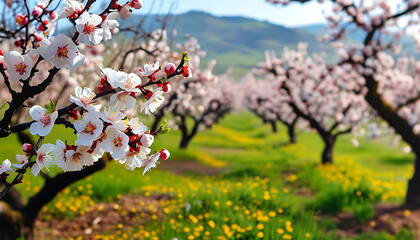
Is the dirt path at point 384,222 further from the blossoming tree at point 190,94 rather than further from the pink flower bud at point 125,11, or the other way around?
the pink flower bud at point 125,11

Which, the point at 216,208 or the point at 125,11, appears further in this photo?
the point at 216,208

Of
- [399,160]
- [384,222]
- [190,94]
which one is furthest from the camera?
[399,160]

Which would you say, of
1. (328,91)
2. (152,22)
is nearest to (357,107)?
(328,91)

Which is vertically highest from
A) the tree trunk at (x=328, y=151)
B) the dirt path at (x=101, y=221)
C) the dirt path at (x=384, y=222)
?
the dirt path at (x=101, y=221)

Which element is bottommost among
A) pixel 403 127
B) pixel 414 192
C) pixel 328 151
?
pixel 328 151

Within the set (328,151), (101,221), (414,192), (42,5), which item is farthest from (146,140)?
(328,151)

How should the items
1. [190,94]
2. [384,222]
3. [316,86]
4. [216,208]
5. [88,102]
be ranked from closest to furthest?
[88,102] → [216,208] → [384,222] → [190,94] → [316,86]

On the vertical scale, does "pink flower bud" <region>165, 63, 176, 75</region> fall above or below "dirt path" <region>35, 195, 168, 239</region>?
above

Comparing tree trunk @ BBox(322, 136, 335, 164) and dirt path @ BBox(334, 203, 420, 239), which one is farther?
tree trunk @ BBox(322, 136, 335, 164)

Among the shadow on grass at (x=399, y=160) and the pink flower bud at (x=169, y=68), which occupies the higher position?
the pink flower bud at (x=169, y=68)

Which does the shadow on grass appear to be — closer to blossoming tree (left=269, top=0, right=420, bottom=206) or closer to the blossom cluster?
blossoming tree (left=269, top=0, right=420, bottom=206)

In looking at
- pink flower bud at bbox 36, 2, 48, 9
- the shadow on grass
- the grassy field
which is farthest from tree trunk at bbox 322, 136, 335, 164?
pink flower bud at bbox 36, 2, 48, 9

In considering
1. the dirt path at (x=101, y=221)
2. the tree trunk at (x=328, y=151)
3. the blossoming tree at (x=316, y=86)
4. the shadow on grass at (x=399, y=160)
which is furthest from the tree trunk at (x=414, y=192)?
the shadow on grass at (x=399, y=160)

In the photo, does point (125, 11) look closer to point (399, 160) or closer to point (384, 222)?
point (384, 222)
